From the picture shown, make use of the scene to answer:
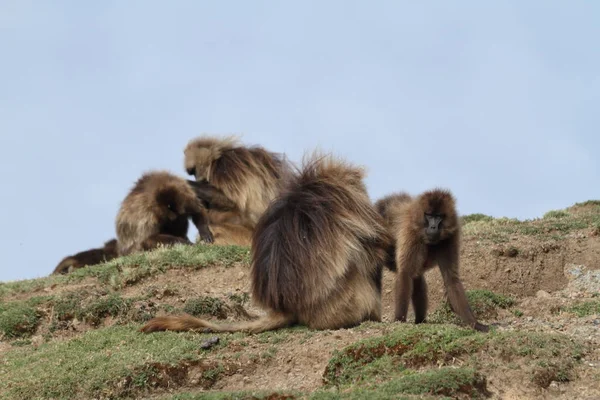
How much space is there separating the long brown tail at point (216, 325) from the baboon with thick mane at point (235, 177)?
21.3ft

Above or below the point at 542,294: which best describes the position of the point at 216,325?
below

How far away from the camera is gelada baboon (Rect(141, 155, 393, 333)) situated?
9562mm

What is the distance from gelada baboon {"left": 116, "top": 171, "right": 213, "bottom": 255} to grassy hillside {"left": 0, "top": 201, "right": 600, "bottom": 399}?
1.72m

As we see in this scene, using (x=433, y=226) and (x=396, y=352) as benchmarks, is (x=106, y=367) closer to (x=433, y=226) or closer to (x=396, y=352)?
(x=396, y=352)

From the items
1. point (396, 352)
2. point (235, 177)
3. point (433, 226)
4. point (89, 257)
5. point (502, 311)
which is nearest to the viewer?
point (396, 352)

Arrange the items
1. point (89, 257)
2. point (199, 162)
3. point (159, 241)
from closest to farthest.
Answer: point (159, 241)
point (199, 162)
point (89, 257)

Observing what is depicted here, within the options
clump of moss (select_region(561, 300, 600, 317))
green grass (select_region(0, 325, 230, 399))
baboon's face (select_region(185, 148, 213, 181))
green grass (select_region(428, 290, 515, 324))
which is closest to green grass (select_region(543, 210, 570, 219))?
green grass (select_region(428, 290, 515, 324))

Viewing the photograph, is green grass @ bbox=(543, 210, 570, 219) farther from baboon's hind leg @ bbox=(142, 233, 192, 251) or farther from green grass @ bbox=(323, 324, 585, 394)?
green grass @ bbox=(323, 324, 585, 394)

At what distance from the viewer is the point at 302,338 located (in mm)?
9234

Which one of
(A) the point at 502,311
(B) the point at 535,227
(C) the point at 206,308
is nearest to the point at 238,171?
(B) the point at 535,227

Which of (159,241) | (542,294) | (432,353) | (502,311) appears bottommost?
(432,353)

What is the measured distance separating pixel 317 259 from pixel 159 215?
7.33m

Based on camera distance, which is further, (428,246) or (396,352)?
(428,246)

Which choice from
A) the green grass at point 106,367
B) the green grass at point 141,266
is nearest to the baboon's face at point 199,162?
the green grass at point 141,266
